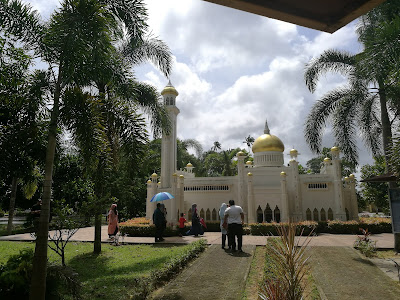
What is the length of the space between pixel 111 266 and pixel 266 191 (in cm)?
1565

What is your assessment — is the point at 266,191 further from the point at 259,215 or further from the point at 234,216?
the point at 234,216

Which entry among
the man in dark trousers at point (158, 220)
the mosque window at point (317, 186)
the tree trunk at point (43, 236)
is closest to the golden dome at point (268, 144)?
the mosque window at point (317, 186)

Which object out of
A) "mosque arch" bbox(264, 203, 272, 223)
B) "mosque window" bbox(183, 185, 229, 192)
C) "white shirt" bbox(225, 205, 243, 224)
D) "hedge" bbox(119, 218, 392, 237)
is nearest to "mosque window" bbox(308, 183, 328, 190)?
"mosque arch" bbox(264, 203, 272, 223)

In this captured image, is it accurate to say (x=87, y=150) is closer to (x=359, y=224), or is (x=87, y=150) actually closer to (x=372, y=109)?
(x=372, y=109)

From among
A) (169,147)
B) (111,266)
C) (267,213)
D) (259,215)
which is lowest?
(111,266)

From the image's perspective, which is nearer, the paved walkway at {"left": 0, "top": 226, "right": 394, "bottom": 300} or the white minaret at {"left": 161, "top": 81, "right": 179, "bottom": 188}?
the paved walkway at {"left": 0, "top": 226, "right": 394, "bottom": 300}

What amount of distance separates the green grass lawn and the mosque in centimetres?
993

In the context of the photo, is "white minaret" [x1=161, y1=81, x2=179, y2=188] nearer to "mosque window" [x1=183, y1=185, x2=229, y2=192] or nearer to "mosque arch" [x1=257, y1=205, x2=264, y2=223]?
"mosque window" [x1=183, y1=185, x2=229, y2=192]

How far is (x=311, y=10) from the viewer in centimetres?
Answer: 200

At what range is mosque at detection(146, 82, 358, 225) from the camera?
20766 millimetres

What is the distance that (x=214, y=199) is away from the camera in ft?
75.5

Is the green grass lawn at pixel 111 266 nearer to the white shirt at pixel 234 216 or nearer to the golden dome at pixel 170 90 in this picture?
the white shirt at pixel 234 216

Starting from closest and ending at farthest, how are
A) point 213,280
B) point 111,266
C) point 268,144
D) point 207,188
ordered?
point 213,280 < point 111,266 < point 207,188 < point 268,144

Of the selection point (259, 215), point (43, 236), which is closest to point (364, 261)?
point (43, 236)
